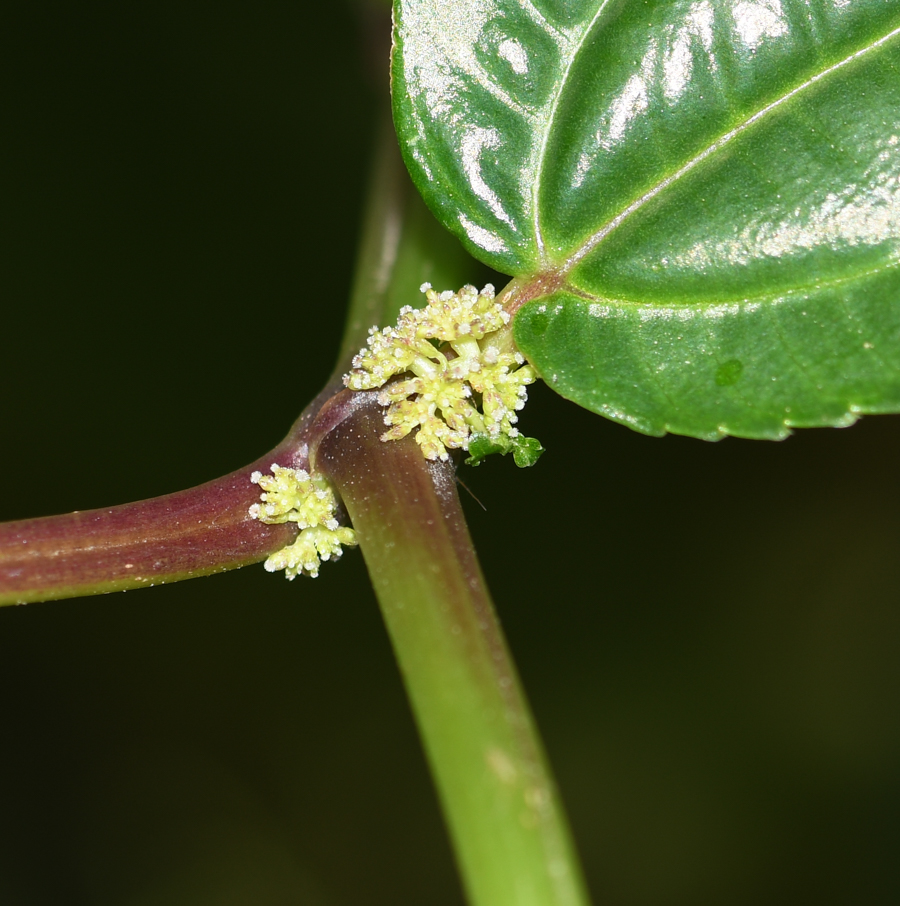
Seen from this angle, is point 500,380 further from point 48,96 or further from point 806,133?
point 48,96

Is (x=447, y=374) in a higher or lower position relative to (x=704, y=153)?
lower

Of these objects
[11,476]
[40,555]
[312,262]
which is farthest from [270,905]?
[40,555]

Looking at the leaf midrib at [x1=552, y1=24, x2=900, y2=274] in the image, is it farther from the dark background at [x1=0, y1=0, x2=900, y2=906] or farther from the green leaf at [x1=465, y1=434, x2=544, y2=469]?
the dark background at [x1=0, y1=0, x2=900, y2=906]

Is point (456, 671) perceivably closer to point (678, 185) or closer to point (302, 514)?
point (302, 514)

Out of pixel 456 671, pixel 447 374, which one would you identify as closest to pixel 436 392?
pixel 447 374

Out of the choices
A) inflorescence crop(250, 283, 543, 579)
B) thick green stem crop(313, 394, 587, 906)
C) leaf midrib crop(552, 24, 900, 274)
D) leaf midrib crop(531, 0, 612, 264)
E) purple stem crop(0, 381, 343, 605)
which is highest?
leaf midrib crop(531, 0, 612, 264)

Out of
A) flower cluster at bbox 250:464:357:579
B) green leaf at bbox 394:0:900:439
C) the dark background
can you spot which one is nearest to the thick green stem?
flower cluster at bbox 250:464:357:579
